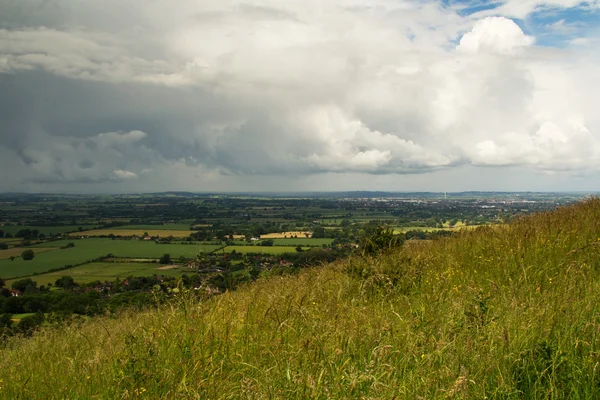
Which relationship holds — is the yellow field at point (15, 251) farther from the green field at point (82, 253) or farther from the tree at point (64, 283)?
the tree at point (64, 283)

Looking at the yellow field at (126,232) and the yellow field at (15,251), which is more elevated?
the yellow field at (126,232)

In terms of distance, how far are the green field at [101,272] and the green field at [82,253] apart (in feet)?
8.49

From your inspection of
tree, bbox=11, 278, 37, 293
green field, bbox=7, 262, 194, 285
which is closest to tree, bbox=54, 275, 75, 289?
green field, bbox=7, 262, 194, 285

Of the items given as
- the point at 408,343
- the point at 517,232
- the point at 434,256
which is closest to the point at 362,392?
the point at 408,343

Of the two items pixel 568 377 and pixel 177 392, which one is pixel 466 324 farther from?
pixel 177 392

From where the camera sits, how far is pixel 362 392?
2812 millimetres

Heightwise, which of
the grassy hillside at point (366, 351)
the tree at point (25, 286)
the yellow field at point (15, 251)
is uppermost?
the grassy hillside at point (366, 351)

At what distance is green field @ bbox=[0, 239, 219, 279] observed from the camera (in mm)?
42562

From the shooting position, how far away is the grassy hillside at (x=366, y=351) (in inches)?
116

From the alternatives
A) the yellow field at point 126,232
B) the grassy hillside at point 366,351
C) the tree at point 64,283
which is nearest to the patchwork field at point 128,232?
the yellow field at point 126,232

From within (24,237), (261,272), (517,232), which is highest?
(517,232)

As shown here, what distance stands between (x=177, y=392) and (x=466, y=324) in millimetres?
2811

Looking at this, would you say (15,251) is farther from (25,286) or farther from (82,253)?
(25,286)

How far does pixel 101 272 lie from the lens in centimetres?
3909
